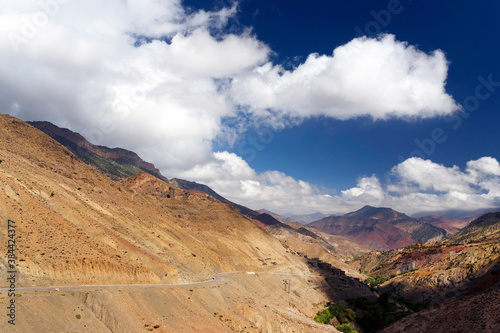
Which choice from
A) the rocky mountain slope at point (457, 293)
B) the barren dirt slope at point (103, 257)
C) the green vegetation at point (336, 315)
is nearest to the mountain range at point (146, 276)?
the barren dirt slope at point (103, 257)

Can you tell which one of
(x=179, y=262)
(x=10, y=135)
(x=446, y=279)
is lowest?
(x=446, y=279)

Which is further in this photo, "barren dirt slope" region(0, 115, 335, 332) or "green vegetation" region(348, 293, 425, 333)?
"green vegetation" region(348, 293, 425, 333)

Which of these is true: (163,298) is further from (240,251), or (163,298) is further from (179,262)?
(240,251)

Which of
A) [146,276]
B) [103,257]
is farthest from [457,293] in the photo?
[103,257]

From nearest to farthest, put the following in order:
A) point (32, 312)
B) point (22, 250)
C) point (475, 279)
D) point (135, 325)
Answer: point (32, 312), point (135, 325), point (22, 250), point (475, 279)

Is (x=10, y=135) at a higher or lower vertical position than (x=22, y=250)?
higher

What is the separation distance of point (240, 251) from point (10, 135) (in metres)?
89.8

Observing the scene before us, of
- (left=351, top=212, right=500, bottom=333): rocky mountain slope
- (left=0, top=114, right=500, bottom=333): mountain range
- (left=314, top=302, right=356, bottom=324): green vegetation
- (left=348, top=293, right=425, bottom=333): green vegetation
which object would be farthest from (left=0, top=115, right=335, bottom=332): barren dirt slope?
(left=351, top=212, right=500, bottom=333): rocky mountain slope

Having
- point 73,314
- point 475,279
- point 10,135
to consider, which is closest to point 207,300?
point 73,314

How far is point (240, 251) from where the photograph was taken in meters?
127

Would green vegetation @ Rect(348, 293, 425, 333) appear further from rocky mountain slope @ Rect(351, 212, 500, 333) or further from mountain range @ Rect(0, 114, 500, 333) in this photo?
rocky mountain slope @ Rect(351, 212, 500, 333)

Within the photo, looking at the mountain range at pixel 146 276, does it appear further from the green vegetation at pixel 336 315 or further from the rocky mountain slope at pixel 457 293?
the green vegetation at pixel 336 315

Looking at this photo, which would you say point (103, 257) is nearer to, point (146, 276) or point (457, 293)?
point (146, 276)

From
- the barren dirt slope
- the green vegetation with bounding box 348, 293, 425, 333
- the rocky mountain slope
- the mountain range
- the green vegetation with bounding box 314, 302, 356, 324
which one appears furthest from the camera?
the green vegetation with bounding box 314, 302, 356, 324
